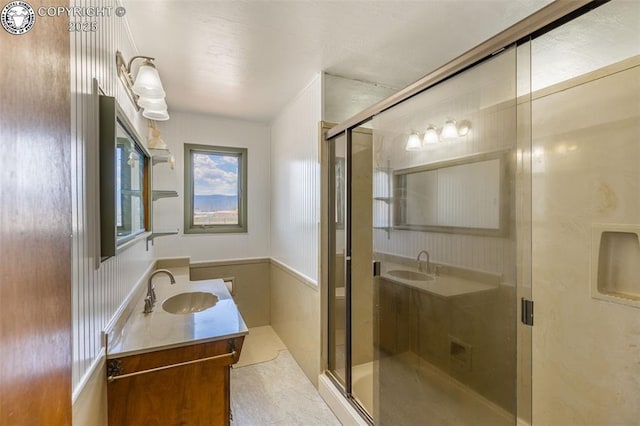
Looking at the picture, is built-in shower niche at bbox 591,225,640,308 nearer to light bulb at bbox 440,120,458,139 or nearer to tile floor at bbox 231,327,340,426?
light bulb at bbox 440,120,458,139

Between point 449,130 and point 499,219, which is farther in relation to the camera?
Result: point 449,130

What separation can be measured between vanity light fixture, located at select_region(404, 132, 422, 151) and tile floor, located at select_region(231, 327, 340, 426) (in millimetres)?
1922

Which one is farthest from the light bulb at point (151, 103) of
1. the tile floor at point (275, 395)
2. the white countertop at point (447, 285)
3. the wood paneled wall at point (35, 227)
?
the tile floor at point (275, 395)

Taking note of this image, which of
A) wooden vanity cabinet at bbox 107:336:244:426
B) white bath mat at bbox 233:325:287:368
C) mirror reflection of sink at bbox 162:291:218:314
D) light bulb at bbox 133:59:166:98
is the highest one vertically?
light bulb at bbox 133:59:166:98

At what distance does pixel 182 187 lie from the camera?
3.21 meters

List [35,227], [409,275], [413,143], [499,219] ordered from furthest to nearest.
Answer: [409,275] → [413,143] → [499,219] → [35,227]

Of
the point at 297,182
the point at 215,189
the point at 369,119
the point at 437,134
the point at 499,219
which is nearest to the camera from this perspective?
the point at 499,219

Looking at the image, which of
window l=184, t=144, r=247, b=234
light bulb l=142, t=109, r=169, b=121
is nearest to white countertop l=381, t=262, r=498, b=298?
light bulb l=142, t=109, r=169, b=121

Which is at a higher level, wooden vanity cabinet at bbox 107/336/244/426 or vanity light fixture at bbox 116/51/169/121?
vanity light fixture at bbox 116/51/169/121

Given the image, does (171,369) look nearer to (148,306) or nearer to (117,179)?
(148,306)

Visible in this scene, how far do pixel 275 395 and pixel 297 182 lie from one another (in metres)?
1.83

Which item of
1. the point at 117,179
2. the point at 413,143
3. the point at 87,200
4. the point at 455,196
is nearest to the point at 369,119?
the point at 413,143

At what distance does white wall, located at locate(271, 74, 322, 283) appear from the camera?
240cm

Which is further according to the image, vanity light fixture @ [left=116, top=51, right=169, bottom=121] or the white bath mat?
the white bath mat
